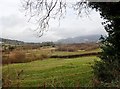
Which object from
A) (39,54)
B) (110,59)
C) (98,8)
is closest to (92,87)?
(110,59)

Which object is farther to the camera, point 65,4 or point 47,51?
point 47,51

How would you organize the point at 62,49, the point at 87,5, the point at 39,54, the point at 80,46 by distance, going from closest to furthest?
the point at 87,5 → the point at 39,54 → the point at 62,49 → the point at 80,46

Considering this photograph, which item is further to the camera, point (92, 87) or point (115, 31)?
point (115, 31)

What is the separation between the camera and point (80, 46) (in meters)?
61.4

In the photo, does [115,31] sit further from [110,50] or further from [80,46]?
[80,46]

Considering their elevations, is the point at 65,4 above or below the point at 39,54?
above

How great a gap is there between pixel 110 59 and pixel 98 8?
2.32 metres

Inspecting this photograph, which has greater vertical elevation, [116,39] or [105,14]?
[105,14]

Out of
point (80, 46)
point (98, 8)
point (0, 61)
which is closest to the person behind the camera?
point (0, 61)

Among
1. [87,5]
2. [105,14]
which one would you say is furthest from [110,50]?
[87,5]

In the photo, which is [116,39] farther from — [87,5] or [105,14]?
[87,5]

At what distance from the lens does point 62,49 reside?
182 ft

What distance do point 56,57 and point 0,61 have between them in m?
39.8

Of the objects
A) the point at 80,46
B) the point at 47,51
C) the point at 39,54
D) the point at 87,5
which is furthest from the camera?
the point at 80,46
